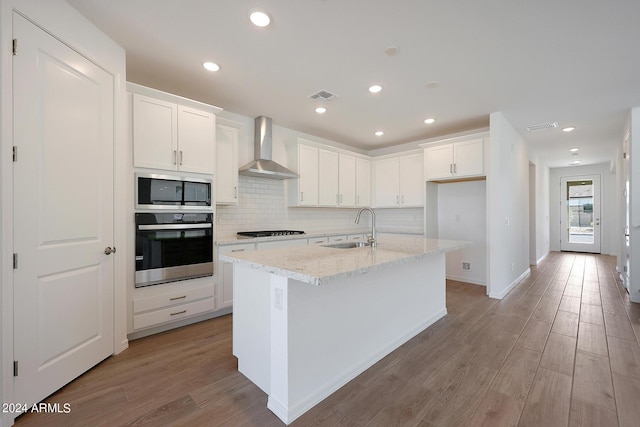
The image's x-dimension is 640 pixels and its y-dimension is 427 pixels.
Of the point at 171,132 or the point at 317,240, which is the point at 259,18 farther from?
the point at 317,240

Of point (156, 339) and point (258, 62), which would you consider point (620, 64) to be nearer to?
point (258, 62)

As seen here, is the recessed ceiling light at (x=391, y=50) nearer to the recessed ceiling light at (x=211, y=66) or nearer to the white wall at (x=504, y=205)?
the recessed ceiling light at (x=211, y=66)

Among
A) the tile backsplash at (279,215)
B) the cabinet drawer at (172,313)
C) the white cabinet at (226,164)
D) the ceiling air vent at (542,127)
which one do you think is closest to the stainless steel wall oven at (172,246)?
the cabinet drawer at (172,313)

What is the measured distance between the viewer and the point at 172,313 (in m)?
2.85

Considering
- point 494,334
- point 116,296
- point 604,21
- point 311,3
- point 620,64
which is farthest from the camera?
point 494,334

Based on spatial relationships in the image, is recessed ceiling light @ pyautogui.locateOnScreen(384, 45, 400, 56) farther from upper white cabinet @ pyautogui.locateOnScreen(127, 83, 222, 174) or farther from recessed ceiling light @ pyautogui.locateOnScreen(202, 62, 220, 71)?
upper white cabinet @ pyautogui.locateOnScreen(127, 83, 222, 174)

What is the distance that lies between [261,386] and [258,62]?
2.72 meters

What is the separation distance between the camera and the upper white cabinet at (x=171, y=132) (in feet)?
8.76

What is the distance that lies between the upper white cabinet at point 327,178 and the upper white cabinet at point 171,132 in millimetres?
1582

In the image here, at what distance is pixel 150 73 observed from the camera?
113 inches

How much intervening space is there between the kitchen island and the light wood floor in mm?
102

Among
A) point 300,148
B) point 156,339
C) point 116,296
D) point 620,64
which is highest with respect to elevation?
point 620,64

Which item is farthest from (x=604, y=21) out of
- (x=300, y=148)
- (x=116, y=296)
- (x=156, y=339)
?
(x=156, y=339)

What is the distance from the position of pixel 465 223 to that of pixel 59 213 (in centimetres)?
530
